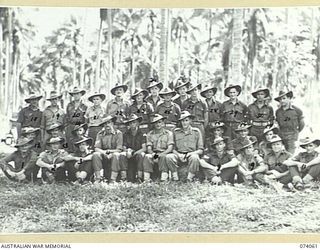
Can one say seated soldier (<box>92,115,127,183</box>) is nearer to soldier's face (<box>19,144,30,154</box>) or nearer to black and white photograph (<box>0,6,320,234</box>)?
black and white photograph (<box>0,6,320,234</box>)

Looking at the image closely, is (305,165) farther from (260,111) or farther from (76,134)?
(76,134)

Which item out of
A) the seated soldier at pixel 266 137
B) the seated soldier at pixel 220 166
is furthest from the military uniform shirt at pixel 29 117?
the seated soldier at pixel 266 137

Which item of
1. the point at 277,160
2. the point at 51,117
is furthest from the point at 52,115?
the point at 277,160

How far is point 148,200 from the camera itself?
1.27 meters

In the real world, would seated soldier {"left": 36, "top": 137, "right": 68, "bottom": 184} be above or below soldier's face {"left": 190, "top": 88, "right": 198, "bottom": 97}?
below

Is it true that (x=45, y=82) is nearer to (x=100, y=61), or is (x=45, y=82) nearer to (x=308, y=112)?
(x=100, y=61)

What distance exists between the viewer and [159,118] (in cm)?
129

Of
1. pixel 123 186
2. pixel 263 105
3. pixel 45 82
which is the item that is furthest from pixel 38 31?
pixel 263 105

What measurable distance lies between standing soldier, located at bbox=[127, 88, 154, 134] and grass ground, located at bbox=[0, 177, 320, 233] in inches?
5.4

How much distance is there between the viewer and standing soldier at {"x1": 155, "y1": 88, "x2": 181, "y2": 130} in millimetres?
1286

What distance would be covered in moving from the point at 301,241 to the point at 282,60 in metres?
0.34

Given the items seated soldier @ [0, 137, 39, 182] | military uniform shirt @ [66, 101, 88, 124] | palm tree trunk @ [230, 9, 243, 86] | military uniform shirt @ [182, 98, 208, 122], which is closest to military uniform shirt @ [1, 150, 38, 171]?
seated soldier @ [0, 137, 39, 182]

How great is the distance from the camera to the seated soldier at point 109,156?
1280mm

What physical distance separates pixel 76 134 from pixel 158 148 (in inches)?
6.3
